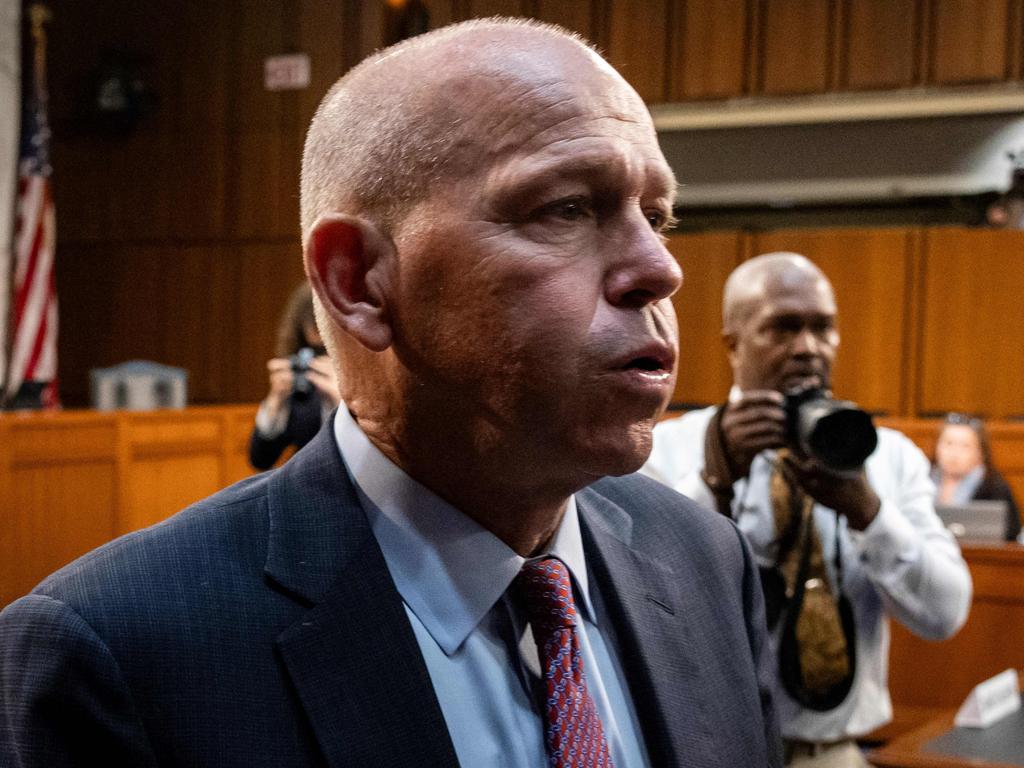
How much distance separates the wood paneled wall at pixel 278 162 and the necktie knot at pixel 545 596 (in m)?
7.06

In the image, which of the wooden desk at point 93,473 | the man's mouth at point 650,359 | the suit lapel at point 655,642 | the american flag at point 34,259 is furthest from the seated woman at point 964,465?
the american flag at point 34,259

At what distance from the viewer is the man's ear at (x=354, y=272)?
94 cm

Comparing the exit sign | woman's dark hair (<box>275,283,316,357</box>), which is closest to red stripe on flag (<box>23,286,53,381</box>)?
the exit sign

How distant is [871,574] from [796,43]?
256 inches

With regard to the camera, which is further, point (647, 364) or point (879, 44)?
point (879, 44)

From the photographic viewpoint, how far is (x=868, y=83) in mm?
7844

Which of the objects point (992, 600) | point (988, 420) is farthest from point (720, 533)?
point (988, 420)

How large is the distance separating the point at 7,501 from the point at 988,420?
576cm

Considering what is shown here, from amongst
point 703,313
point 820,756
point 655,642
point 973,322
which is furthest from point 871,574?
point 703,313

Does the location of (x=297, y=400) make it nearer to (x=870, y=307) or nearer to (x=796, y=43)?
(x=870, y=307)

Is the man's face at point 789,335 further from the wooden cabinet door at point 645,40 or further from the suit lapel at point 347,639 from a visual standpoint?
the wooden cabinet door at point 645,40

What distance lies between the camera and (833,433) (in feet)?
6.47

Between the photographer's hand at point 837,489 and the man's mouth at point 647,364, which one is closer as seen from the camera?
the man's mouth at point 647,364

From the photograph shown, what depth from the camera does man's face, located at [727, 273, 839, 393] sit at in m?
2.16
